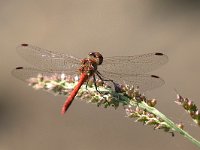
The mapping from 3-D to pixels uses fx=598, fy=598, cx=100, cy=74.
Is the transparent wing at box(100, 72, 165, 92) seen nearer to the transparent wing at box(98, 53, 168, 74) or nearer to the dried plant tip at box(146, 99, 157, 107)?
the transparent wing at box(98, 53, 168, 74)

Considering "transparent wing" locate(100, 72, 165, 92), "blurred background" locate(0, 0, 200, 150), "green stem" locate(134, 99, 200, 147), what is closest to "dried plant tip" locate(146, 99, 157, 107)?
"green stem" locate(134, 99, 200, 147)

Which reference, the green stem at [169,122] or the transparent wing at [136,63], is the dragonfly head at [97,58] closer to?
the transparent wing at [136,63]

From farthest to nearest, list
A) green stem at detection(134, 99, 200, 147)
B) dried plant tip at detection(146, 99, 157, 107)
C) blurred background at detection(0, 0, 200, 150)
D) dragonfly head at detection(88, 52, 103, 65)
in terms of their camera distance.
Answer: blurred background at detection(0, 0, 200, 150) < dragonfly head at detection(88, 52, 103, 65) < dried plant tip at detection(146, 99, 157, 107) < green stem at detection(134, 99, 200, 147)

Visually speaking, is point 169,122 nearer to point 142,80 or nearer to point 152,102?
point 152,102

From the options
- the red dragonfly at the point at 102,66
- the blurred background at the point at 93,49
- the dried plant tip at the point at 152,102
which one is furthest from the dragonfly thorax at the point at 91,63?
the blurred background at the point at 93,49

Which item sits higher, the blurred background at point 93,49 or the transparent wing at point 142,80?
the transparent wing at point 142,80
